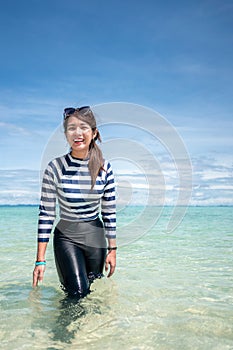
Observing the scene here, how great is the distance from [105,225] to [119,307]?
0.93 metres

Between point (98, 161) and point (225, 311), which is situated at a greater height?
point (98, 161)

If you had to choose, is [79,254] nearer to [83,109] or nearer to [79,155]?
[79,155]

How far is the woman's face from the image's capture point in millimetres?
3979

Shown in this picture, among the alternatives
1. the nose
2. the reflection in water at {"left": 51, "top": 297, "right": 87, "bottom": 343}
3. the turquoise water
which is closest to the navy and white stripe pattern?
the nose

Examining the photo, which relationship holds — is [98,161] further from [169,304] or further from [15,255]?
[15,255]

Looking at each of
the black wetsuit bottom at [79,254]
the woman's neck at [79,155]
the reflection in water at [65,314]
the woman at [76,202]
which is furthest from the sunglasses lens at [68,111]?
the reflection in water at [65,314]

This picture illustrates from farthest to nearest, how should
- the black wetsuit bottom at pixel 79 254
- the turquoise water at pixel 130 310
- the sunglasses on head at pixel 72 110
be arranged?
the sunglasses on head at pixel 72 110
the black wetsuit bottom at pixel 79 254
the turquoise water at pixel 130 310

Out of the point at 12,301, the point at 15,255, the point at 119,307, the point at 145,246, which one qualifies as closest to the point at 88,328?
the point at 119,307

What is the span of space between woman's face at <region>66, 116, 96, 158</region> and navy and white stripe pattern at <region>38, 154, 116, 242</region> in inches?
6.4

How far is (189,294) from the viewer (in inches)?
192

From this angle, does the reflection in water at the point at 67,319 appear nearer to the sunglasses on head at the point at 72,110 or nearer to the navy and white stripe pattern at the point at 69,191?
the navy and white stripe pattern at the point at 69,191

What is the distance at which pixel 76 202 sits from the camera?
159 inches

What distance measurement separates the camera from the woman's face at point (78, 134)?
3.98 meters

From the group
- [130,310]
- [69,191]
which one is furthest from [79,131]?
[130,310]
